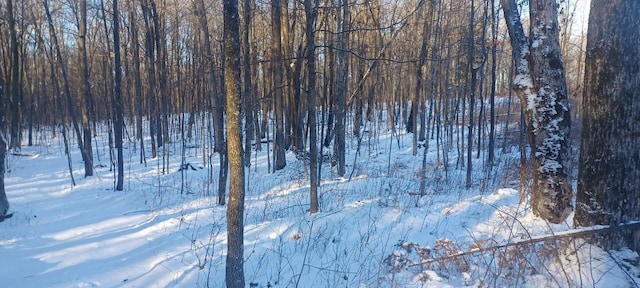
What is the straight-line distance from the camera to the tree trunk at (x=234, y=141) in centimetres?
413

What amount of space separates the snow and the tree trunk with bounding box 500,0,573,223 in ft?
1.35

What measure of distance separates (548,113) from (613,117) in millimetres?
1790

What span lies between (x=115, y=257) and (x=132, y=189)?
20.6 feet

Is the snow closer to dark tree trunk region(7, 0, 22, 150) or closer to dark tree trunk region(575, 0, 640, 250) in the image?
dark tree trunk region(575, 0, 640, 250)

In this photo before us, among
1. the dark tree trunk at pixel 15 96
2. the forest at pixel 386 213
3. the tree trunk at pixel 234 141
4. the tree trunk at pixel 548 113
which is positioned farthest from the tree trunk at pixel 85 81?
the tree trunk at pixel 548 113

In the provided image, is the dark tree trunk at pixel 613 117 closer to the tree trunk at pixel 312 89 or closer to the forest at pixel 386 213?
the forest at pixel 386 213

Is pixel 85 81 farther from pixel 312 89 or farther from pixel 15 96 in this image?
pixel 15 96

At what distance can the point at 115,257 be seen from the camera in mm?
6617

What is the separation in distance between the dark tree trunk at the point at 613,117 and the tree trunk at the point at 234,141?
11.6 ft

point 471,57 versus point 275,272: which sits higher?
point 471,57

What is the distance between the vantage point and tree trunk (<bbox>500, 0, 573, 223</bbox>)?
5.59 metres

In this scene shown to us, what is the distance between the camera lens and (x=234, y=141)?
4242 mm

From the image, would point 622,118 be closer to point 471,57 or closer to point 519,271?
point 519,271

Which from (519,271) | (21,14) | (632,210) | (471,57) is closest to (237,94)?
(519,271)
